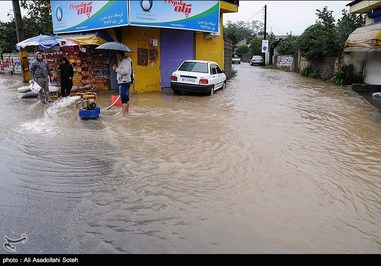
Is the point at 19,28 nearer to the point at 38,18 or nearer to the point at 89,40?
the point at 89,40

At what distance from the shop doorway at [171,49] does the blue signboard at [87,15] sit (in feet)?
9.28

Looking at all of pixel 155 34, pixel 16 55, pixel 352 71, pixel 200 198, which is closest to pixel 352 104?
pixel 352 71

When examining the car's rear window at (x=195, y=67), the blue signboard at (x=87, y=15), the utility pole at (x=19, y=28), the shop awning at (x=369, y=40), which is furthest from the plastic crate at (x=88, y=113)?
the utility pole at (x=19, y=28)

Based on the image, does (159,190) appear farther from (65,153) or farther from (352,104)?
(352,104)

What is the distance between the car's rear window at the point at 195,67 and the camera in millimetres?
14141

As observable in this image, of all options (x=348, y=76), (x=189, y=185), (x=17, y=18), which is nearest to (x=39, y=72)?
(x=189, y=185)

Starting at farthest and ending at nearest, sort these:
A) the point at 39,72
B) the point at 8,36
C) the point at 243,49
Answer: the point at 243,49 → the point at 8,36 → the point at 39,72

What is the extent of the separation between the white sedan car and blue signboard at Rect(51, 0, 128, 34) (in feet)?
9.98

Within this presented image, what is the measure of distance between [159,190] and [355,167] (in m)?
3.51

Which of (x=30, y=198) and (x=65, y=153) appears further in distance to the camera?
(x=65, y=153)

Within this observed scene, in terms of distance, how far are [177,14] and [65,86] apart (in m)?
5.94

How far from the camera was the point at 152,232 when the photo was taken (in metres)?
3.58

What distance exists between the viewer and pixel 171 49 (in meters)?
16.6

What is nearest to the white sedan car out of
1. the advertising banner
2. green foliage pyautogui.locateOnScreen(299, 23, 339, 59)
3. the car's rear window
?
the car's rear window
